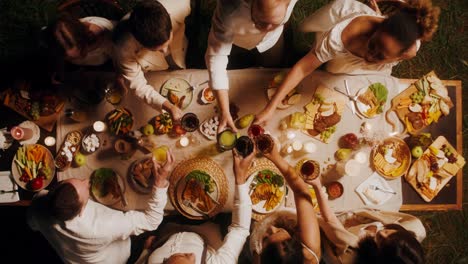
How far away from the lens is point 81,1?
2748 mm

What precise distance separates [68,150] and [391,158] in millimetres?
2599

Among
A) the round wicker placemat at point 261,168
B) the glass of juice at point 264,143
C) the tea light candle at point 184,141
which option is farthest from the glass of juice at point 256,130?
the tea light candle at point 184,141

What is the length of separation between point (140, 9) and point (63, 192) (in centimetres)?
128

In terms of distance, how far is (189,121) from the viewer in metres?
2.65

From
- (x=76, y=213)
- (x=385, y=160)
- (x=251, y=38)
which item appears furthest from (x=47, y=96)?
(x=385, y=160)

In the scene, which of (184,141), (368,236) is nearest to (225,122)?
(184,141)

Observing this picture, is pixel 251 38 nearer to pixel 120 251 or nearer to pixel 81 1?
pixel 81 1

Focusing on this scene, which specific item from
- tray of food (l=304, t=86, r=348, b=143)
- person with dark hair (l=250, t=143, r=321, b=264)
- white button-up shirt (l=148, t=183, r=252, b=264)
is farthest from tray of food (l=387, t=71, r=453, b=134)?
white button-up shirt (l=148, t=183, r=252, b=264)

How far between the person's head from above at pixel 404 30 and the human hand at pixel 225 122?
43.4 inches

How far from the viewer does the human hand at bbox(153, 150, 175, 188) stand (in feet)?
8.19

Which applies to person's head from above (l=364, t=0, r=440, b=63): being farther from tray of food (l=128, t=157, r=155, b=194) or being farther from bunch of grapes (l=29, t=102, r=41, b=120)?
bunch of grapes (l=29, t=102, r=41, b=120)

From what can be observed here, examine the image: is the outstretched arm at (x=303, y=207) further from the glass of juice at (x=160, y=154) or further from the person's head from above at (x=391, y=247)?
the glass of juice at (x=160, y=154)

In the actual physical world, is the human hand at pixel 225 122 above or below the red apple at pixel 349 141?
above

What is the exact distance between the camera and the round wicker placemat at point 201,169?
270 centimetres
